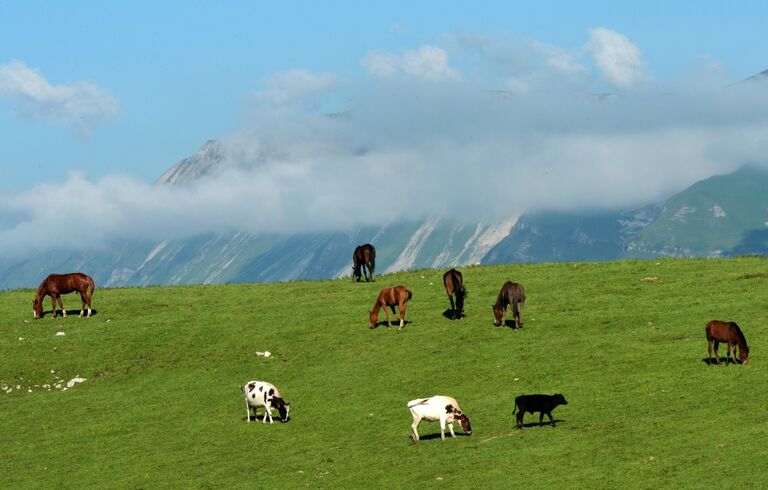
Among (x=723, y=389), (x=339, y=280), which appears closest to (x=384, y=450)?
(x=723, y=389)

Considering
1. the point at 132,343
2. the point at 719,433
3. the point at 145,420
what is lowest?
the point at 719,433

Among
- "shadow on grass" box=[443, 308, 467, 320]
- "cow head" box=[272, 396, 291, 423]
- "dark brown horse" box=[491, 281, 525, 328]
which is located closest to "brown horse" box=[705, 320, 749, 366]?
"dark brown horse" box=[491, 281, 525, 328]

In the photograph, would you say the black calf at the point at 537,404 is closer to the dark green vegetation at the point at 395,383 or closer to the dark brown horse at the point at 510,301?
the dark green vegetation at the point at 395,383

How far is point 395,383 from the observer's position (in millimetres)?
44875

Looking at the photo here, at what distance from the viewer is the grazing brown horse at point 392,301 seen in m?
53.4

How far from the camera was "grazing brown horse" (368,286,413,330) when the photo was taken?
5341cm

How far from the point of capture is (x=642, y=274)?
6156 cm

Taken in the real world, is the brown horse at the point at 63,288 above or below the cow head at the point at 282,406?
above

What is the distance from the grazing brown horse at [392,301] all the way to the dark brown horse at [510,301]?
162 inches

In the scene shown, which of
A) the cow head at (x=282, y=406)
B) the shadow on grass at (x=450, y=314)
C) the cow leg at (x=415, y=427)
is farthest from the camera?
the shadow on grass at (x=450, y=314)

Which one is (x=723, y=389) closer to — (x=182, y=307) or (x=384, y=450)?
(x=384, y=450)

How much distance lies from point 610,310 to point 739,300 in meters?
5.71

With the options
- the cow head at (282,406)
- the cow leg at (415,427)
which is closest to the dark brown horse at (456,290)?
the cow head at (282,406)

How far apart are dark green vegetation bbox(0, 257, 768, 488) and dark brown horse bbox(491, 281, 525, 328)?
769 mm
